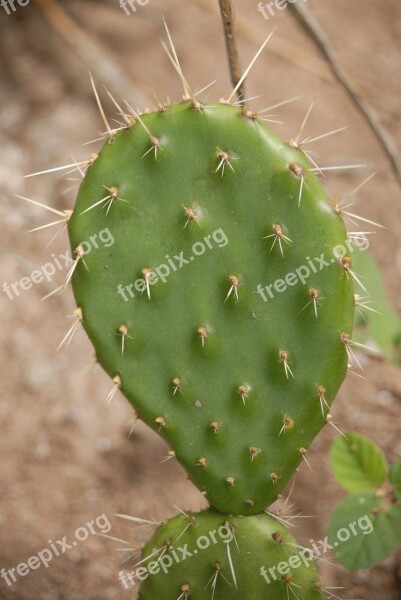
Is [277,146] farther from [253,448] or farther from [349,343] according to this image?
[253,448]

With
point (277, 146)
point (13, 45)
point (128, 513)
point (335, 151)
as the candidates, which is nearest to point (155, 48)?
point (13, 45)

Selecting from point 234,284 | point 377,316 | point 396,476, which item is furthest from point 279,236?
point 377,316

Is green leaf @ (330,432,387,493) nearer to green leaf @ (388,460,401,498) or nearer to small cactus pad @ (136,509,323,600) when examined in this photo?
green leaf @ (388,460,401,498)

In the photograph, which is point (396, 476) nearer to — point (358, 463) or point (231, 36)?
point (358, 463)

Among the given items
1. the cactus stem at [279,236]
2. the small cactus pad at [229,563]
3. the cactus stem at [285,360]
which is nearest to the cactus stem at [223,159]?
the cactus stem at [279,236]

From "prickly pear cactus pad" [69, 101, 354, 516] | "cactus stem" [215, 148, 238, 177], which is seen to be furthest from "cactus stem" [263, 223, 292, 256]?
"cactus stem" [215, 148, 238, 177]
